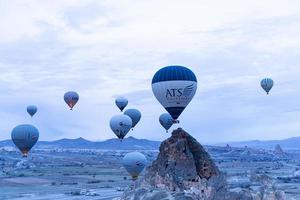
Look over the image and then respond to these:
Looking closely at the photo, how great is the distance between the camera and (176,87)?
36375mm

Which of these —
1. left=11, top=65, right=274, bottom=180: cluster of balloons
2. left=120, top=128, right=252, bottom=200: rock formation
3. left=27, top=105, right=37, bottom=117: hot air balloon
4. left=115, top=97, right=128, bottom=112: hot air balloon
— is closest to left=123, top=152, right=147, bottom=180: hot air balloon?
left=11, top=65, right=274, bottom=180: cluster of balloons

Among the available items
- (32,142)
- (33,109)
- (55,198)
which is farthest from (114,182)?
(32,142)

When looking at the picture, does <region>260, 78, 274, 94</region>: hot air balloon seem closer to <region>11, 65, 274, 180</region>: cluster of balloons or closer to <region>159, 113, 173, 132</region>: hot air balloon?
<region>11, 65, 274, 180</region>: cluster of balloons

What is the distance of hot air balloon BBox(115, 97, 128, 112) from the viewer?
2987 inches

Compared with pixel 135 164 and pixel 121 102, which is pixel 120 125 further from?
pixel 121 102

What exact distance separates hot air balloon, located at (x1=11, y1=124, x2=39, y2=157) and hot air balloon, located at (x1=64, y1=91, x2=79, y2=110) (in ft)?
68.1

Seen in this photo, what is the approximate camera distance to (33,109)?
95.2m

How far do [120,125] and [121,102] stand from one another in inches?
773

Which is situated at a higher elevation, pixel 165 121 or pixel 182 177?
pixel 165 121

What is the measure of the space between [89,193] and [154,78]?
4183 centimetres

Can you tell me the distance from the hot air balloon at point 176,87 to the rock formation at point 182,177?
247 inches

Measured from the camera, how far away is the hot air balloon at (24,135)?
56.4m

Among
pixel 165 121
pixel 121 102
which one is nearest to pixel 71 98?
pixel 121 102

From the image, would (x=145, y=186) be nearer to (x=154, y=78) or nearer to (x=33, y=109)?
(x=154, y=78)
